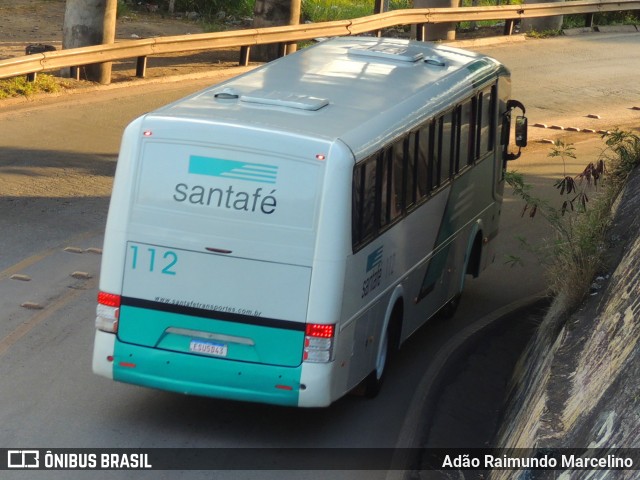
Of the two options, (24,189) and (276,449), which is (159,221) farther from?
(24,189)

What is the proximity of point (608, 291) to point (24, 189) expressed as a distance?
30.6ft

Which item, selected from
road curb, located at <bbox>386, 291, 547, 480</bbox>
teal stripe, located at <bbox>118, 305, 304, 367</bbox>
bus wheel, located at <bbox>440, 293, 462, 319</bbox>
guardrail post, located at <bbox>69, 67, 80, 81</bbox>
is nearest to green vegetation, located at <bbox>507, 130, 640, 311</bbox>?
road curb, located at <bbox>386, 291, 547, 480</bbox>

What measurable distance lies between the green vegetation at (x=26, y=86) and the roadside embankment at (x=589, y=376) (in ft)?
39.9

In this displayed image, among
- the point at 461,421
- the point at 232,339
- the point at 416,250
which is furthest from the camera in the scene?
the point at 416,250

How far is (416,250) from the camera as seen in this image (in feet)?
41.2

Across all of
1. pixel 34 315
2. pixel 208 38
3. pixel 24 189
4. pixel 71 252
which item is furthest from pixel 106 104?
pixel 34 315

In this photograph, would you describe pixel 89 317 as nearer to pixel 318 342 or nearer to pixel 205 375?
pixel 205 375

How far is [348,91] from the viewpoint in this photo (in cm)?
1198

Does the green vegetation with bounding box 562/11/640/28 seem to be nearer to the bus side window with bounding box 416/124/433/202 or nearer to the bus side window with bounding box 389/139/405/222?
the bus side window with bounding box 416/124/433/202

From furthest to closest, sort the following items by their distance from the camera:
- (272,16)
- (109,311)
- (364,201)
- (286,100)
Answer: (272,16), (286,100), (364,201), (109,311)

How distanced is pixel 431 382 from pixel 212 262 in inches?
135

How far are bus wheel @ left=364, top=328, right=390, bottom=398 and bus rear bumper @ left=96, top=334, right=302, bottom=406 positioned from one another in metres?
1.74

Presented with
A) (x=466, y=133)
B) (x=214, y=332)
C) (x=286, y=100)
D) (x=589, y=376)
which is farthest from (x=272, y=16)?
(x=589, y=376)

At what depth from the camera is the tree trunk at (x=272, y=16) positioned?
87.7 feet
